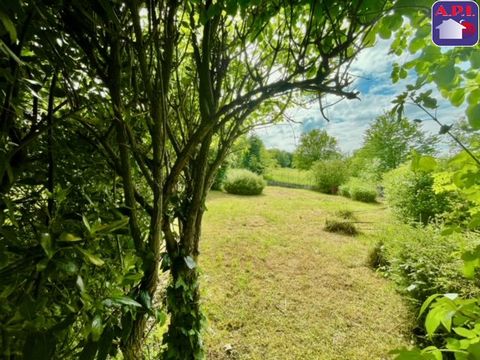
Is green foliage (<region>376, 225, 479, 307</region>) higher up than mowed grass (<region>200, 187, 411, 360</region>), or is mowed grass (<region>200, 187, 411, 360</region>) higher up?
green foliage (<region>376, 225, 479, 307</region>)

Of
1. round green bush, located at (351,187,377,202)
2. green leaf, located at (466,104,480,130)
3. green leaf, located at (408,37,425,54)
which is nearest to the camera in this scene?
green leaf, located at (466,104,480,130)

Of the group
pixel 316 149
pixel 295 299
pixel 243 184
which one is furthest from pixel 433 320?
pixel 316 149

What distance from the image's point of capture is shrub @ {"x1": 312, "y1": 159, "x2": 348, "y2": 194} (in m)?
15.1

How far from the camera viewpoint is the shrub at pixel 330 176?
15141mm

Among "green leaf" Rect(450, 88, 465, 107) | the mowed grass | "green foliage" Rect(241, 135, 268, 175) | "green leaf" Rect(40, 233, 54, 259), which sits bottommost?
the mowed grass

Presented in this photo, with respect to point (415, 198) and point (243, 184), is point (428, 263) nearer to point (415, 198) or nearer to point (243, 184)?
point (415, 198)

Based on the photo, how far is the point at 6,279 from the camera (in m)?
0.47

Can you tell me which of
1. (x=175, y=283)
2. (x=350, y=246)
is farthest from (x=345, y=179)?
(x=175, y=283)

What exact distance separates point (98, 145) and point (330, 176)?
51.8ft

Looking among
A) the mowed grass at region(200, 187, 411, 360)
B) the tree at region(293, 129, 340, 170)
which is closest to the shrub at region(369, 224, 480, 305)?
the mowed grass at region(200, 187, 411, 360)

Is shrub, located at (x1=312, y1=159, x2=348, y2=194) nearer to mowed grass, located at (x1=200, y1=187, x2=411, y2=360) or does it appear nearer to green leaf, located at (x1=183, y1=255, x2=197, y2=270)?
mowed grass, located at (x1=200, y1=187, x2=411, y2=360)

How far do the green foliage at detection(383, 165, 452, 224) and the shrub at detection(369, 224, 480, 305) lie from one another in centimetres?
226

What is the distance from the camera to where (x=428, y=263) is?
8.14 feet

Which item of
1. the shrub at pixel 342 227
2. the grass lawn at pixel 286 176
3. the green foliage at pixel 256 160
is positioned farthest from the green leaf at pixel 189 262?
the grass lawn at pixel 286 176
